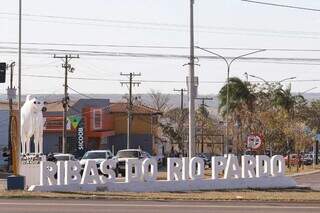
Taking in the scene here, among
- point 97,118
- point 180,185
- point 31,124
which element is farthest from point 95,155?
point 97,118

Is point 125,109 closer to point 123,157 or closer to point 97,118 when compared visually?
point 97,118

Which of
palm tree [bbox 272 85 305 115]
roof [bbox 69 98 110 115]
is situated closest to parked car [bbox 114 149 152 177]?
palm tree [bbox 272 85 305 115]

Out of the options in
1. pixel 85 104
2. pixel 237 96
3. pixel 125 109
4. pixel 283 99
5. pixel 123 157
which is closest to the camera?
pixel 123 157

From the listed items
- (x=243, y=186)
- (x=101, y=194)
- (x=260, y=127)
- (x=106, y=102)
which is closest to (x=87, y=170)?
(x=101, y=194)

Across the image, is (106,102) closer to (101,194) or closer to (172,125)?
(172,125)

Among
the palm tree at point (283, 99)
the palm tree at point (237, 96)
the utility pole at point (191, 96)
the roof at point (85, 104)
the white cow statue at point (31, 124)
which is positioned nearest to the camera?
the utility pole at point (191, 96)

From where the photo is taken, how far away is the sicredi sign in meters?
29.8

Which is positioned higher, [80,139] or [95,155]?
[80,139]

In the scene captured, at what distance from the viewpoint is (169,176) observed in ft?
104

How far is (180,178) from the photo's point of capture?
3188 centimetres

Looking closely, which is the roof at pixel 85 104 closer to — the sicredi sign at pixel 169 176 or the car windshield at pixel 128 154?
the car windshield at pixel 128 154

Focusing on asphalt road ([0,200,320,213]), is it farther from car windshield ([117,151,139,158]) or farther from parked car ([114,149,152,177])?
car windshield ([117,151,139,158])

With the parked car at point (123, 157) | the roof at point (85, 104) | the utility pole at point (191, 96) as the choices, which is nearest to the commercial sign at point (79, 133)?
the roof at point (85, 104)

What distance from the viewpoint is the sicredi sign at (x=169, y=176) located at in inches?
1174
